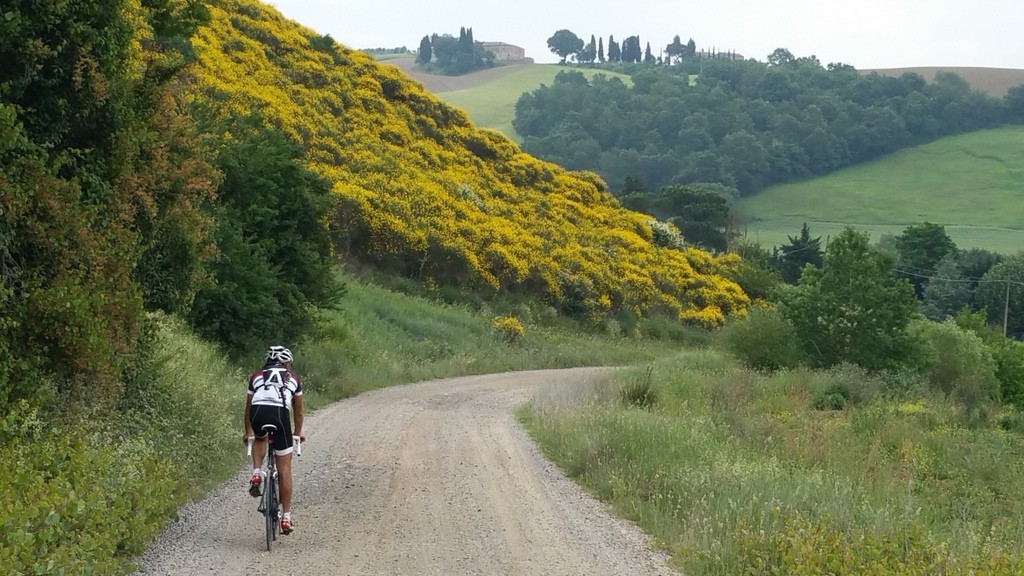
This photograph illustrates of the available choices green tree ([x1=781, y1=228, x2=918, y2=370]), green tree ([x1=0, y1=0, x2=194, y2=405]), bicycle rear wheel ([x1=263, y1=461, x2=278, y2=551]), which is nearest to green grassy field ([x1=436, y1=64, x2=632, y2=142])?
green tree ([x1=781, y1=228, x2=918, y2=370])

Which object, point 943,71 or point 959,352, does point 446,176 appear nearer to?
point 959,352

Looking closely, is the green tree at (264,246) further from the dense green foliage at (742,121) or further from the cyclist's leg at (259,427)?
the dense green foliage at (742,121)

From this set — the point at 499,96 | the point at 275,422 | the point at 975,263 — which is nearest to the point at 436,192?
the point at 275,422

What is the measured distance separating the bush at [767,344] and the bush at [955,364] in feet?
13.5

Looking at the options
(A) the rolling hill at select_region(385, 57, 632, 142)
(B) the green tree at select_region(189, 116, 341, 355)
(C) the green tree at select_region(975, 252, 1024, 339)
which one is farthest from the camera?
(A) the rolling hill at select_region(385, 57, 632, 142)

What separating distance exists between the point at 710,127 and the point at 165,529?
145m

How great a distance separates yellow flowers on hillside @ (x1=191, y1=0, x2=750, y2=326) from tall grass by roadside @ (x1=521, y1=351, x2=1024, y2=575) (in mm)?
18311

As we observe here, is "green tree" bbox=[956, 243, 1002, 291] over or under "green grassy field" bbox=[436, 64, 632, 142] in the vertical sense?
under

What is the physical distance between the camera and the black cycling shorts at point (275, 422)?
996 cm

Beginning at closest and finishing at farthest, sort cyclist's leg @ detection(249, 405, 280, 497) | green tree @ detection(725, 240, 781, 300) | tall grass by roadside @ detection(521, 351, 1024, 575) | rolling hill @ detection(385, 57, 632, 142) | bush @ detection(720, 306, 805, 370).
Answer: tall grass by roadside @ detection(521, 351, 1024, 575), cyclist's leg @ detection(249, 405, 280, 497), bush @ detection(720, 306, 805, 370), green tree @ detection(725, 240, 781, 300), rolling hill @ detection(385, 57, 632, 142)

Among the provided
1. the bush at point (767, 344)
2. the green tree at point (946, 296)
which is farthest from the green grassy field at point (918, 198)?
the bush at point (767, 344)

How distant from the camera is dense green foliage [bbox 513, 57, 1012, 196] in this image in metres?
141

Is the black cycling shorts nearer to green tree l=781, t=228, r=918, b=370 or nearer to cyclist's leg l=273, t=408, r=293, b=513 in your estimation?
cyclist's leg l=273, t=408, r=293, b=513

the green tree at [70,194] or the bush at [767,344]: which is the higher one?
the green tree at [70,194]
